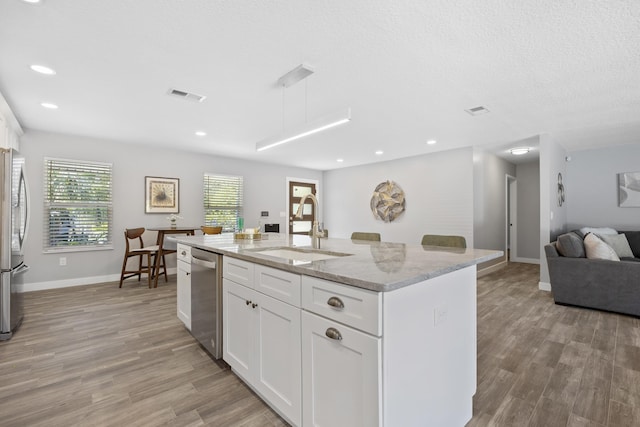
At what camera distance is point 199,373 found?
6.95 ft

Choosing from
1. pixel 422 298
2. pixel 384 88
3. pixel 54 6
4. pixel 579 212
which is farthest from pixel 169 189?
pixel 579 212

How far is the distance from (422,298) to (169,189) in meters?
5.36

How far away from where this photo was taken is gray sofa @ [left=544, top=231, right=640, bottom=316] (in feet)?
10.6

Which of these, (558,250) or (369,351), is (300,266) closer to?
(369,351)

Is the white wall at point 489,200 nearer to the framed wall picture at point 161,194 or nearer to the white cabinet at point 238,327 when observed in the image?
the white cabinet at point 238,327

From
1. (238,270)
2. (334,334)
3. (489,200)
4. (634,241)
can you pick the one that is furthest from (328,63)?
(634,241)

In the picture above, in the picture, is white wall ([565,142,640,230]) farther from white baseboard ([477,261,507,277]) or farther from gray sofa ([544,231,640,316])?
gray sofa ([544,231,640,316])

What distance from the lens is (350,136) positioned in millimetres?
4668

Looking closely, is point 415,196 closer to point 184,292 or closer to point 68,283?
point 184,292

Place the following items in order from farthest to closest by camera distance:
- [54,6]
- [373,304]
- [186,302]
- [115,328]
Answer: [115,328] < [186,302] < [54,6] < [373,304]

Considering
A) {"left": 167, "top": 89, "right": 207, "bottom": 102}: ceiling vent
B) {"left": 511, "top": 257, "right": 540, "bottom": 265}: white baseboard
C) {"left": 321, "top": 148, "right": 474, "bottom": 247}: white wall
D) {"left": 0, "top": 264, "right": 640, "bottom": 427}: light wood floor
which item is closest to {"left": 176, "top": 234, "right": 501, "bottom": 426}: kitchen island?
{"left": 0, "top": 264, "right": 640, "bottom": 427}: light wood floor

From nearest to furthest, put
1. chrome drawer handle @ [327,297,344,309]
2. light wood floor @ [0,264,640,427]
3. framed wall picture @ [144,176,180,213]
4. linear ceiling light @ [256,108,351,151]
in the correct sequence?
1. chrome drawer handle @ [327,297,344,309]
2. light wood floor @ [0,264,640,427]
3. linear ceiling light @ [256,108,351,151]
4. framed wall picture @ [144,176,180,213]

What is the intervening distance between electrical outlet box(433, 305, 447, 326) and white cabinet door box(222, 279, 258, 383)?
0.97 m

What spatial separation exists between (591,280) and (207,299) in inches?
163
